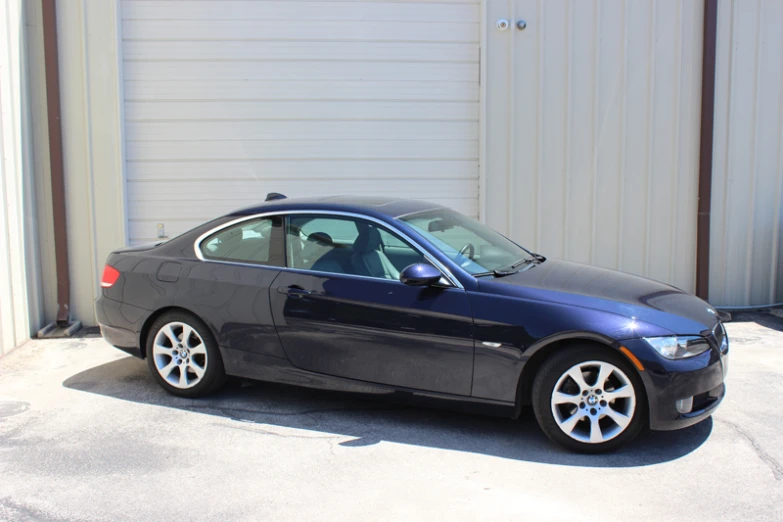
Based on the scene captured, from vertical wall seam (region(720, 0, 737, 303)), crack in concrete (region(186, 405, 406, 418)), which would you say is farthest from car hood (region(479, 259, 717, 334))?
vertical wall seam (region(720, 0, 737, 303))

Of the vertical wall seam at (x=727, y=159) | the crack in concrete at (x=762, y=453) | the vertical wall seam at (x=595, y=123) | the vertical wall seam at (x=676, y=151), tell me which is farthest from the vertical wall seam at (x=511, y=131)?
the crack in concrete at (x=762, y=453)

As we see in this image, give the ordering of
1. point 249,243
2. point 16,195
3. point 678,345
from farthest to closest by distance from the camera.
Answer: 1. point 16,195
2. point 249,243
3. point 678,345

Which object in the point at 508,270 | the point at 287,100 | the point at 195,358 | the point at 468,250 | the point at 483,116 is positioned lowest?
the point at 195,358

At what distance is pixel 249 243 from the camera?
5117 millimetres

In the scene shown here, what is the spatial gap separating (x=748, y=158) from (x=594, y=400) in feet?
16.8

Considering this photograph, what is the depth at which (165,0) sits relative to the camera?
7535 mm

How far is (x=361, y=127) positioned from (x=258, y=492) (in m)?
4.79

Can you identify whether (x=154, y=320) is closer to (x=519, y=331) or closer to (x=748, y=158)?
(x=519, y=331)

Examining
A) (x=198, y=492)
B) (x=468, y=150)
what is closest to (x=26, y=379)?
(x=198, y=492)

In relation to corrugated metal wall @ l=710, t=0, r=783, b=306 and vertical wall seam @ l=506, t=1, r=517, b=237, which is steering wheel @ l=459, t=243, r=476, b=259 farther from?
corrugated metal wall @ l=710, t=0, r=783, b=306

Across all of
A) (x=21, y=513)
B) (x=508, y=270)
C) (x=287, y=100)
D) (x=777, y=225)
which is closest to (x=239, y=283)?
(x=508, y=270)

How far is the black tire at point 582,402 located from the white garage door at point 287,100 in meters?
4.00

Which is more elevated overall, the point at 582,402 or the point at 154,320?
the point at 154,320

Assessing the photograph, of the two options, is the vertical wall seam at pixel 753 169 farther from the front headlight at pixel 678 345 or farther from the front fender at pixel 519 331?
the front fender at pixel 519 331
